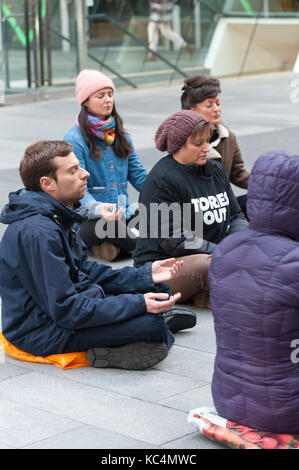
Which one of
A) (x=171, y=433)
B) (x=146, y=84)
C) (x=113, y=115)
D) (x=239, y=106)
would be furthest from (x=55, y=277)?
(x=146, y=84)

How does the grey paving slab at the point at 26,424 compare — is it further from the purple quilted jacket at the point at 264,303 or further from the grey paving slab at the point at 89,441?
the purple quilted jacket at the point at 264,303

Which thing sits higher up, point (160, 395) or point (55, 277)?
point (55, 277)

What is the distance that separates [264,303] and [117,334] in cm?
129

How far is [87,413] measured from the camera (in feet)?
12.8

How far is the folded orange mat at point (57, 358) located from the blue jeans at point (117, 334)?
42 millimetres

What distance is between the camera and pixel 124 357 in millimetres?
4422

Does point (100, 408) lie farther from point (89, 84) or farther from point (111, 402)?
point (89, 84)

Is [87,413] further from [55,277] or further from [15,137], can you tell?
[15,137]

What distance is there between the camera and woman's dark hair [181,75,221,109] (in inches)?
245

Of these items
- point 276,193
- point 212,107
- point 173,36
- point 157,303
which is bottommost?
point 173,36

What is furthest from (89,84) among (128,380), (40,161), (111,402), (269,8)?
(269,8)

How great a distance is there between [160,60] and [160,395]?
14757 mm

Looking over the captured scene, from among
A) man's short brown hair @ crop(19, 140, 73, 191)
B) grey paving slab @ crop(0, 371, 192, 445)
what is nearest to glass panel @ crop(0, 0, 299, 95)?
man's short brown hair @ crop(19, 140, 73, 191)

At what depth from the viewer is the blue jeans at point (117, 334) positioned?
4.36 meters
